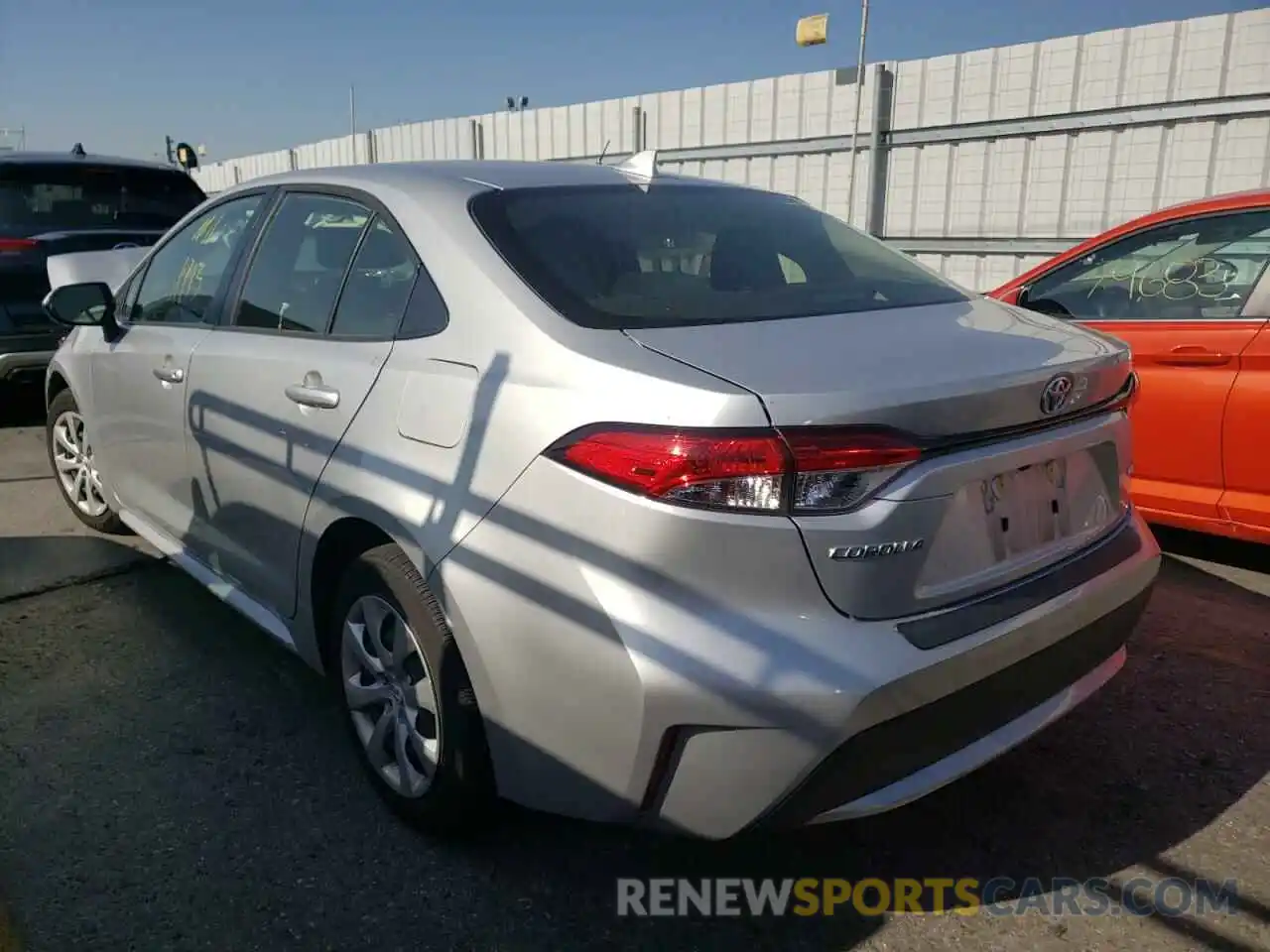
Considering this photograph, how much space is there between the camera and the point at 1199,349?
387 centimetres

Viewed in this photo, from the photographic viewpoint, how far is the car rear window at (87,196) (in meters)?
6.61

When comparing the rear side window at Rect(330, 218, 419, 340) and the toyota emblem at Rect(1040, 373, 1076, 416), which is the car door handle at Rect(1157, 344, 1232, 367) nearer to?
the toyota emblem at Rect(1040, 373, 1076, 416)

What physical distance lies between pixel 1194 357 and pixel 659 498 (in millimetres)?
3062

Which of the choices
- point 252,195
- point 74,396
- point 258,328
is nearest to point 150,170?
point 74,396

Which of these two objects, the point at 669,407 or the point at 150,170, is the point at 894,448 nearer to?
the point at 669,407

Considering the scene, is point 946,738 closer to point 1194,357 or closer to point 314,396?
point 314,396

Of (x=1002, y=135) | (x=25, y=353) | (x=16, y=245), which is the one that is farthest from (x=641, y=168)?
(x=1002, y=135)

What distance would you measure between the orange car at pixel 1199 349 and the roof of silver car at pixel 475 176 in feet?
6.95

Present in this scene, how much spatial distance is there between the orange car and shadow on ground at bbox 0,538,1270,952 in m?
0.80

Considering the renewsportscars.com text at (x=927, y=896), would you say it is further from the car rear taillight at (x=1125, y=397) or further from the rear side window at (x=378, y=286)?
the rear side window at (x=378, y=286)

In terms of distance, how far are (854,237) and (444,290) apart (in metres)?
1.38

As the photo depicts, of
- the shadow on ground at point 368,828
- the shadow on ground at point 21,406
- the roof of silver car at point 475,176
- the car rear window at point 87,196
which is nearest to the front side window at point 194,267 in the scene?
the roof of silver car at point 475,176

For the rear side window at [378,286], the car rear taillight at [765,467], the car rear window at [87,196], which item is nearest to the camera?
the car rear taillight at [765,467]

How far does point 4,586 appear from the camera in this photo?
406 cm
